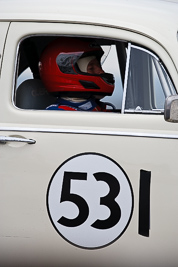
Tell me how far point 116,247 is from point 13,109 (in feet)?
3.44

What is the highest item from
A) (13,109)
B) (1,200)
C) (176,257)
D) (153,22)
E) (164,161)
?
(153,22)

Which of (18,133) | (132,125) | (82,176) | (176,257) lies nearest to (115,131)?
(132,125)

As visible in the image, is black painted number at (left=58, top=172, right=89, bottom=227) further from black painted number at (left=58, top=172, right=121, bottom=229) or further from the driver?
the driver

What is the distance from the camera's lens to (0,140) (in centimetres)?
363

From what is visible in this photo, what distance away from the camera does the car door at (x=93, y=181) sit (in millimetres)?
3543

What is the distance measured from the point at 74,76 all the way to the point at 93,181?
74 cm

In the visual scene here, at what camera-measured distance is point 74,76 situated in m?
3.89

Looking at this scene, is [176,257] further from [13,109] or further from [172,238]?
[13,109]
